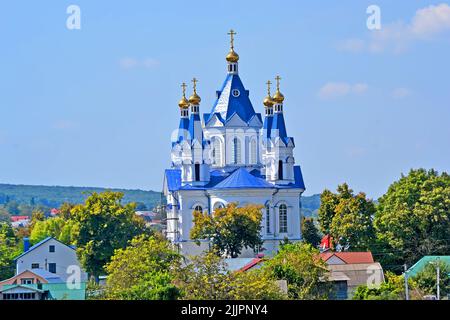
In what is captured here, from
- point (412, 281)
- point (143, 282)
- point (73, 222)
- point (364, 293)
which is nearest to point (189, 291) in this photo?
point (143, 282)

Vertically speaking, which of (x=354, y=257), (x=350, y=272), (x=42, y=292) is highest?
(x=354, y=257)

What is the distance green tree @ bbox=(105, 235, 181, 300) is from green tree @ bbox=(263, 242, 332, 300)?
320 cm

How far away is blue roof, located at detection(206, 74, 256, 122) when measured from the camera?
65438mm

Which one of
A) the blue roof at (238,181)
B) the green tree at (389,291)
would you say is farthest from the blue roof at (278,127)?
the green tree at (389,291)

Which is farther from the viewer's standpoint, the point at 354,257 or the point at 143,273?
the point at 354,257

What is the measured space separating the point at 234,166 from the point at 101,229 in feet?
33.6

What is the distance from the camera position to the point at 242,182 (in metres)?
62.1

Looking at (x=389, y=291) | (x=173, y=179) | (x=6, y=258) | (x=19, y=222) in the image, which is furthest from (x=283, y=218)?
(x=19, y=222)

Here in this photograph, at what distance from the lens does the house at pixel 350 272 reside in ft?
147

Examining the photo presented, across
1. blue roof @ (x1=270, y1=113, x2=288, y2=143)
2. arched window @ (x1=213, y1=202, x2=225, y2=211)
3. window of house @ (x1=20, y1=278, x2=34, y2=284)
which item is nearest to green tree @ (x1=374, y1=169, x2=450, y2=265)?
arched window @ (x1=213, y1=202, x2=225, y2=211)

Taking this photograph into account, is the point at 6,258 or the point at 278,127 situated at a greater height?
the point at 278,127

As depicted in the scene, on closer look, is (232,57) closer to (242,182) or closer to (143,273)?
(242,182)

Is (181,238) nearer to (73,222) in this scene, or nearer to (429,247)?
(73,222)

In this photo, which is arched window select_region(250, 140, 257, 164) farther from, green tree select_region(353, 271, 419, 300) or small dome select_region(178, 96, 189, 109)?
green tree select_region(353, 271, 419, 300)
